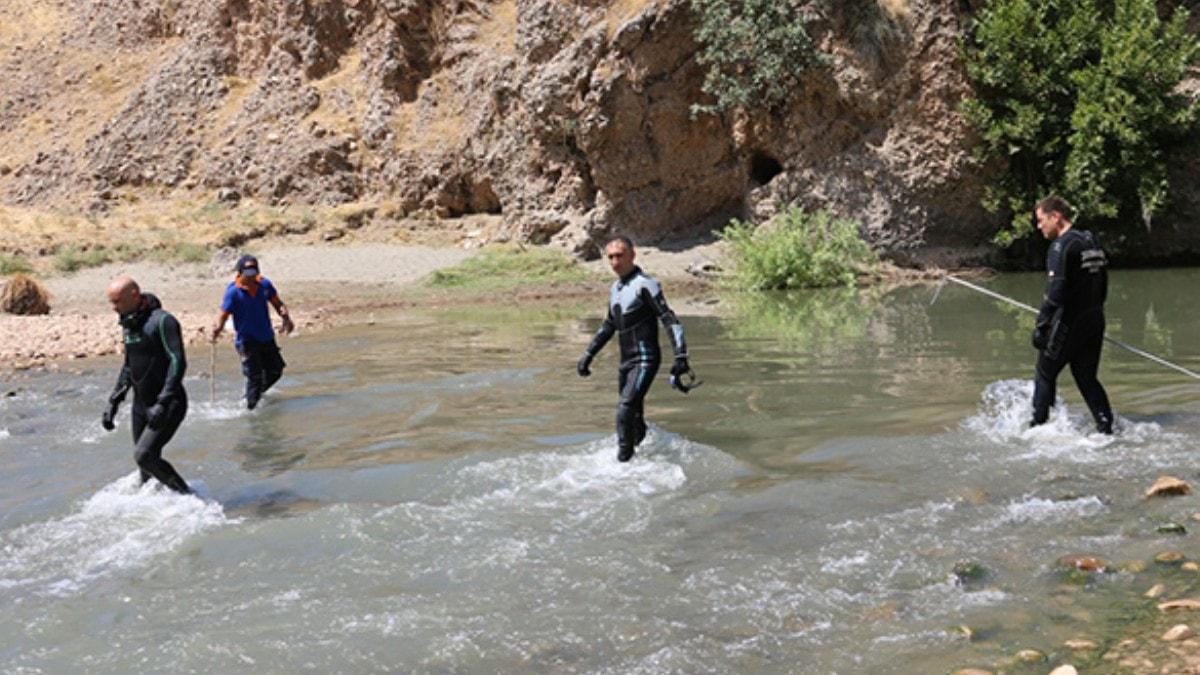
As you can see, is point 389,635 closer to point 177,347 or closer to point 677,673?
point 677,673

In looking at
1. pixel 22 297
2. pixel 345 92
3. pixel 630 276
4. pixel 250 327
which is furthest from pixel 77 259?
pixel 630 276

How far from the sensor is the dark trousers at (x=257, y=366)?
500 inches

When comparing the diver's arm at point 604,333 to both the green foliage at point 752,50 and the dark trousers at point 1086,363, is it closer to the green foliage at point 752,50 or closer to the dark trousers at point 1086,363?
the dark trousers at point 1086,363

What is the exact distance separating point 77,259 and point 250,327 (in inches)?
672

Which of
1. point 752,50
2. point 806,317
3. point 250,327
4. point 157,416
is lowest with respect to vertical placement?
point 806,317

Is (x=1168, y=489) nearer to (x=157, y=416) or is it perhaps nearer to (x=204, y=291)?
(x=157, y=416)

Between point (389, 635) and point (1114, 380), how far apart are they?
29.0ft

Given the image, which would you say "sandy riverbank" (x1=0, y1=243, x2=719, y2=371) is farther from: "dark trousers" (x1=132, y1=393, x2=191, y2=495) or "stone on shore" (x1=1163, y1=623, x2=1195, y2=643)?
"stone on shore" (x1=1163, y1=623, x2=1195, y2=643)

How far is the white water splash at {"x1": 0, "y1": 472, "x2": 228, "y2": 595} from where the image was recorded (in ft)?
22.6

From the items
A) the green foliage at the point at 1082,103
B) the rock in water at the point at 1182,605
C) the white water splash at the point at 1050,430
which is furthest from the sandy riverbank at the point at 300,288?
the rock in water at the point at 1182,605

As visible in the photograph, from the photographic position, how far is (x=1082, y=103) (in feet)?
77.6

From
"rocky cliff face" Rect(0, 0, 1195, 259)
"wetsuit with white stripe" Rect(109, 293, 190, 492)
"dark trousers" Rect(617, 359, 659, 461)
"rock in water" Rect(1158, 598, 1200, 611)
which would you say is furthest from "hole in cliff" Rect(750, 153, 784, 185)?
"rock in water" Rect(1158, 598, 1200, 611)

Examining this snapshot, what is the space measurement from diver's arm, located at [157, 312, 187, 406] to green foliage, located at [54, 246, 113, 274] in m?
21.0

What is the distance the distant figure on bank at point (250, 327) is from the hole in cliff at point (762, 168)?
17875mm
